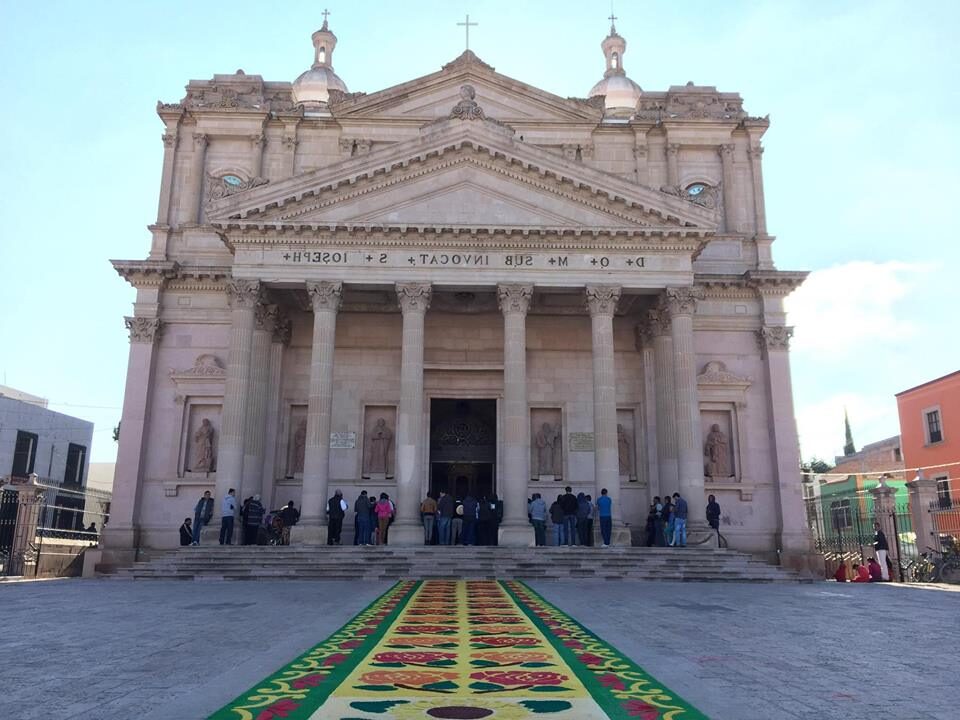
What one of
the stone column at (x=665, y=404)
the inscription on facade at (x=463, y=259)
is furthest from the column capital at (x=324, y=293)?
the stone column at (x=665, y=404)

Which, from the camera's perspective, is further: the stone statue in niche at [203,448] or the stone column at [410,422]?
the stone statue in niche at [203,448]

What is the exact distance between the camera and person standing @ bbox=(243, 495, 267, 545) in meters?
24.0

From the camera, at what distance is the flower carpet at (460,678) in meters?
5.42

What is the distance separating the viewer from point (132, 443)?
90.3 feet

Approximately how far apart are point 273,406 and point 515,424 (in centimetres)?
985

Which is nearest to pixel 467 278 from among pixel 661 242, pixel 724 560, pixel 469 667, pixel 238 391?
pixel 661 242

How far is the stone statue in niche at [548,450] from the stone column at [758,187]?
37.3 ft

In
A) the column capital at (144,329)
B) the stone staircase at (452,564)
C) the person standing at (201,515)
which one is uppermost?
the column capital at (144,329)

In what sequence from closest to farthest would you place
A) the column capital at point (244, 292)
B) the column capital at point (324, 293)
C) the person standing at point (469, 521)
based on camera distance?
the person standing at point (469, 521)
the column capital at point (244, 292)
the column capital at point (324, 293)

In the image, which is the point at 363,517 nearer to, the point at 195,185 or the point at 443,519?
the point at 443,519

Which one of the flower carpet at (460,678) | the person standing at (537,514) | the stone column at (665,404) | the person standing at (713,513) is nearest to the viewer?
the flower carpet at (460,678)

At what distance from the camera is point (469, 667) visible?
7.08 meters

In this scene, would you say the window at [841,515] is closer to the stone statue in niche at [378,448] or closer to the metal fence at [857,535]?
the metal fence at [857,535]

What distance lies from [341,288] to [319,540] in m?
8.06
